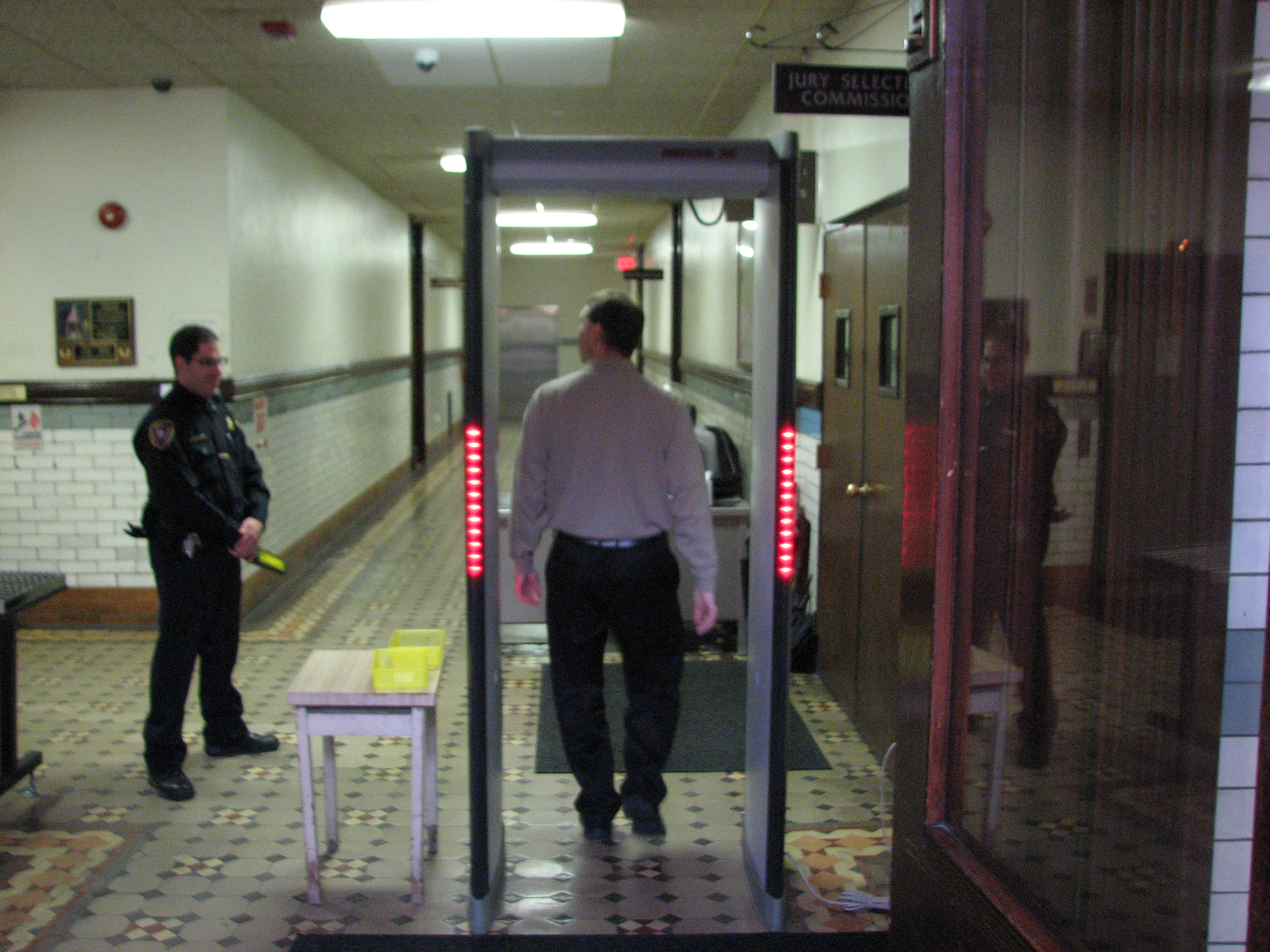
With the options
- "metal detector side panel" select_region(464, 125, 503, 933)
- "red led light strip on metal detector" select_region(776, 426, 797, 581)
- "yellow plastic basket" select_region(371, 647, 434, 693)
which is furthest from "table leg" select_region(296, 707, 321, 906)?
"red led light strip on metal detector" select_region(776, 426, 797, 581)

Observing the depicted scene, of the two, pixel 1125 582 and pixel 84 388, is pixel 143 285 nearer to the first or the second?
pixel 84 388

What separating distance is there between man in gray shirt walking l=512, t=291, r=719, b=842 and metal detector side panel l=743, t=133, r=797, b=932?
0.76 feet

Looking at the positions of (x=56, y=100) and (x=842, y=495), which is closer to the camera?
(x=842, y=495)

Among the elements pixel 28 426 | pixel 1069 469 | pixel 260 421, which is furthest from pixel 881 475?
pixel 28 426

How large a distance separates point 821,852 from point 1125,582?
235cm

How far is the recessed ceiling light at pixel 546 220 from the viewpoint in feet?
37.7

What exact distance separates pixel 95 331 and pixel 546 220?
6.35 m

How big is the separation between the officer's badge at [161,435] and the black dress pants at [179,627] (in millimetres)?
319

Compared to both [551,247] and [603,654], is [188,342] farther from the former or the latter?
[551,247]

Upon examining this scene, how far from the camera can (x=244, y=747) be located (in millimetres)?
4426

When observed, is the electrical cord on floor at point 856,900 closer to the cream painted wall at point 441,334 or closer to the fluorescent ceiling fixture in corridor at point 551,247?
the cream painted wall at point 441,334

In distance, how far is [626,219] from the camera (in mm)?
13641

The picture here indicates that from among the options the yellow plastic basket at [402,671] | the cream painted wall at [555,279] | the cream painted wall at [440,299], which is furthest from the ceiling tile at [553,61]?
the cream painted wall at [555,279]


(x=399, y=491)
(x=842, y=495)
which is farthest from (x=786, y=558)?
(x=399, y=491)
